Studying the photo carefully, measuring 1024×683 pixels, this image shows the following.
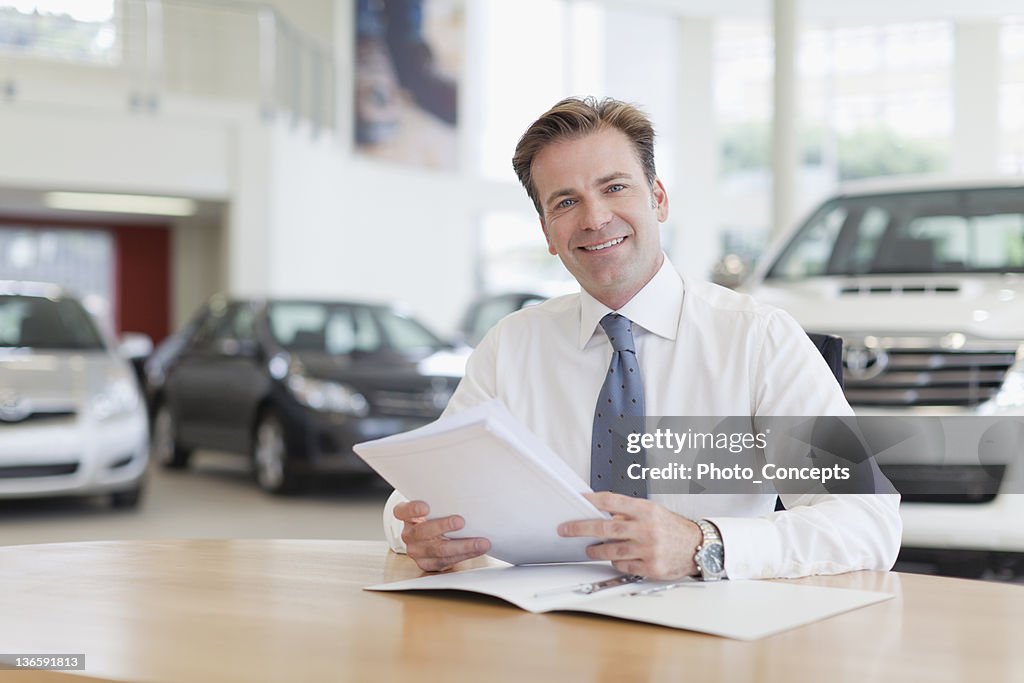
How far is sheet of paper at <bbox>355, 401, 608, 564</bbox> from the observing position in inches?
60.9

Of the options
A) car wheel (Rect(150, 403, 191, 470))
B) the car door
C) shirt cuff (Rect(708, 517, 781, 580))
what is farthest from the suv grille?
car wheel (Rect(150, 403, 191, 470))

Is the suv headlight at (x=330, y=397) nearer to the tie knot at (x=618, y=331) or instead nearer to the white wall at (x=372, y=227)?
the tie knot at (x=618, y=331)

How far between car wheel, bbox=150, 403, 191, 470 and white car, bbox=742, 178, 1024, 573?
483cm

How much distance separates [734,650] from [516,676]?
9.2 inches

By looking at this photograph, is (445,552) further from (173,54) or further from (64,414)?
(173,54)

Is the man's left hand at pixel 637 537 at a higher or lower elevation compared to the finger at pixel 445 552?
higher

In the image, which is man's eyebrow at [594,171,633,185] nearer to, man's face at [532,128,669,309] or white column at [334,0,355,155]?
man's face at [532,128,669,309]

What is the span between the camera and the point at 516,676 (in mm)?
1229

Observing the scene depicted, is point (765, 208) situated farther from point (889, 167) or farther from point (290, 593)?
point (290, 593)

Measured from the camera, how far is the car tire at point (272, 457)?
24.8 feet

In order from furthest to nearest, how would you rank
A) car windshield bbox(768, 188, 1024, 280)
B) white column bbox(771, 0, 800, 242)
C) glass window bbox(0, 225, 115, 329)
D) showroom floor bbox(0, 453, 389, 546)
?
glass window bbox(0, 225, 115, 329), white column bbox(771, 0, 800, 242), showroom floor bbox(0, 453, 389, 546), car windshield bbox(768, 188, 1024, 280)

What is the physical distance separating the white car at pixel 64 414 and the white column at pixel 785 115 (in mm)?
5142

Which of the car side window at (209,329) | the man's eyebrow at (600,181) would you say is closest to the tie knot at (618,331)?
the man's eyebrow at (600,181)

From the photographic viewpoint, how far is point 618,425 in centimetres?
214
